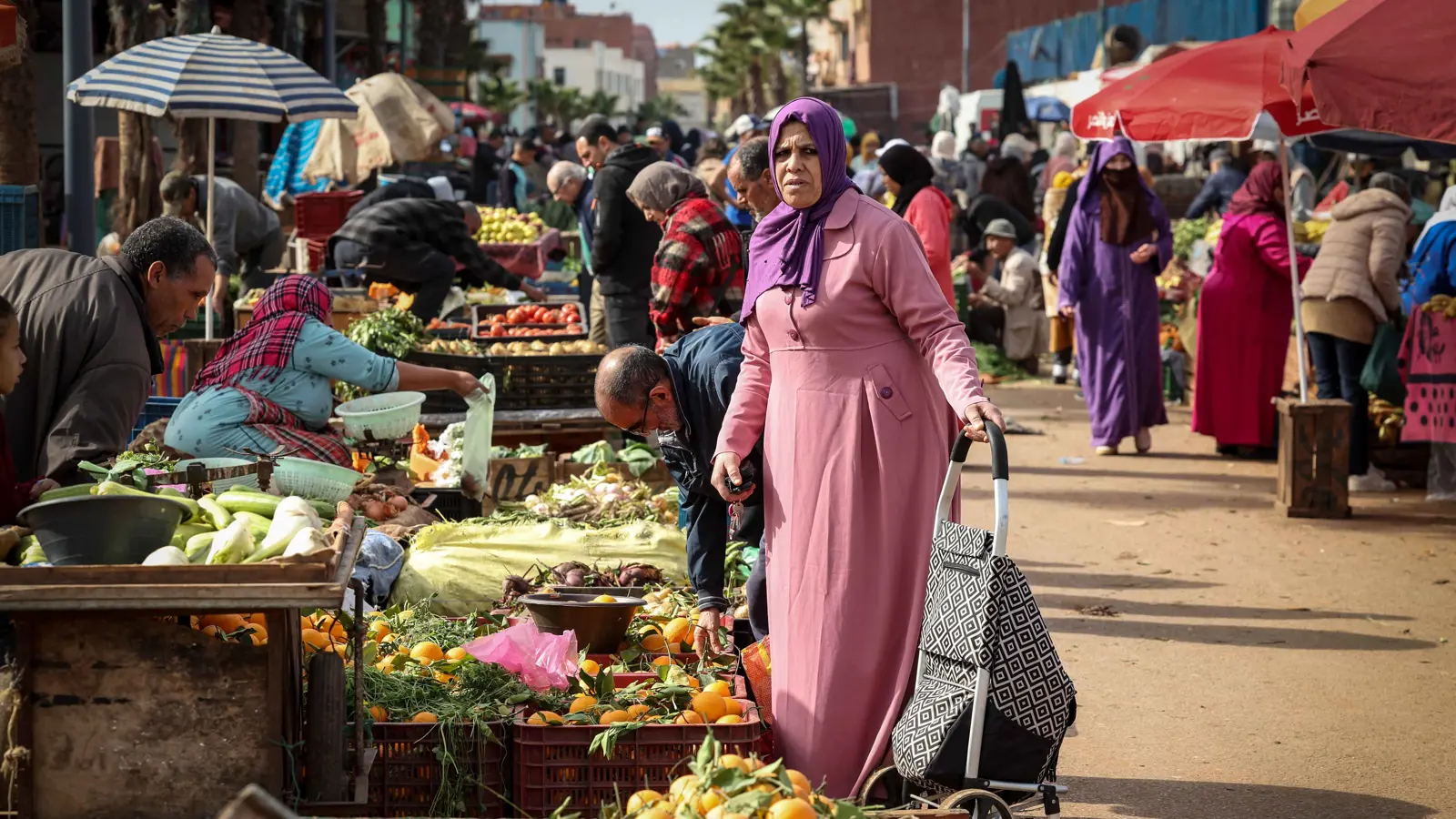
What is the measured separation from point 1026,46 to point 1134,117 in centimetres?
4152

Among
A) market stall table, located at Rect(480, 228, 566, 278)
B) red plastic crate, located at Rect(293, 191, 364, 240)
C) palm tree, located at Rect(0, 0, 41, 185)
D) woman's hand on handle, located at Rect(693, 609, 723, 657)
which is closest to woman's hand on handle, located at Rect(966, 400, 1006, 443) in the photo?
woman's hand on handle, located at Rect(693, 609, 723, 657)

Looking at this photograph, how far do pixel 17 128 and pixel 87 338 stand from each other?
5949 millimetres

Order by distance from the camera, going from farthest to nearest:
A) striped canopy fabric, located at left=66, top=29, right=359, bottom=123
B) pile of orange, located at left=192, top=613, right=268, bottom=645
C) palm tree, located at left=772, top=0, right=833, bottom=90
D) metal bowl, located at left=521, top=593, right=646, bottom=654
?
palm tree, located at left=772, top=0, right=833, bottom=90
striped canopy fabric, located at left=66, top=29, right=359, bottom=123
metal bowl, located at left=521, top=593, right=646, bottom=654
pile of orange, located at left=192, top=613, right=268, bottom=645

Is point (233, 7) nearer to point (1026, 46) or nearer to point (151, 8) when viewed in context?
point (151, 8)

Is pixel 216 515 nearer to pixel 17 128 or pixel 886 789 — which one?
pixel 886 789

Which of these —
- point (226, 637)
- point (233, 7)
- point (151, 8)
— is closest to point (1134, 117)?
point (226, 637)

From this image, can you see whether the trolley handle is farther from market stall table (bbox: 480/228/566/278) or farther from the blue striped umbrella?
market stall table (bbox: 480/228/566/278)

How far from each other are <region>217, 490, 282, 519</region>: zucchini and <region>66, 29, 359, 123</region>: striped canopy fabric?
16.5 ft

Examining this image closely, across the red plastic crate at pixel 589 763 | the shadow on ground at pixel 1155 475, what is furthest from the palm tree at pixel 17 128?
the red plastic crate at pixel 589 763

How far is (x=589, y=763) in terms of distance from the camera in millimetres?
3961

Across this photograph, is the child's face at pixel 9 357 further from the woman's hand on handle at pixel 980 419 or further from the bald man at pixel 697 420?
the woman's hand on handle at pixel 980 419

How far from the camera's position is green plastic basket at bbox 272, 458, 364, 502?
5668 mm

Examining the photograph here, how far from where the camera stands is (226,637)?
3893mm

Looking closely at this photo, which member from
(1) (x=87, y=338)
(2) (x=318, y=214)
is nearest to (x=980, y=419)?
(1) (x=87, y=338)
